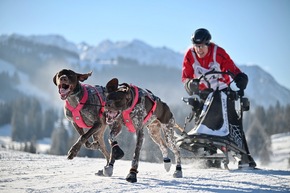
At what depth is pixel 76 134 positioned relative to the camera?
8188cm

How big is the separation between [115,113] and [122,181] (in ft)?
3.44

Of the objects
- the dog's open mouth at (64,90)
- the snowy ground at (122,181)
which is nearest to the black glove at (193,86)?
the snowy ground at (122,181)

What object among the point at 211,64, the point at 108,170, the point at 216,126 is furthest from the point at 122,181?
the point at 211,64

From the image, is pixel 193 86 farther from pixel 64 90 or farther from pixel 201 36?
pixel 64 90

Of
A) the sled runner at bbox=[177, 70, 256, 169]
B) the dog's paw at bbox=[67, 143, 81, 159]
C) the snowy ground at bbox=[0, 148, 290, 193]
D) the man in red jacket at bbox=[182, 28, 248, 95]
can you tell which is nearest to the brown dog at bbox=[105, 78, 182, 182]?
the snowy ground at bbox=[0, 148, 290, 193]

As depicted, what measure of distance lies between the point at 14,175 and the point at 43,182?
95cm

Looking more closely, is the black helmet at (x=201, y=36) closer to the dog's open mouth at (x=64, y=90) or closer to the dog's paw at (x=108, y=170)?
the dog's open mouth at (x=64, y=90)

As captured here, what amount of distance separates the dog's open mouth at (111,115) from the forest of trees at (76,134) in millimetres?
3293

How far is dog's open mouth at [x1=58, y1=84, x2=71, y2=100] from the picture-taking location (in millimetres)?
7016

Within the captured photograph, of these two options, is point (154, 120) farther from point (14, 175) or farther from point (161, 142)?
point (14, 175)

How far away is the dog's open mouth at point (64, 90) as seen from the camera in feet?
23.0

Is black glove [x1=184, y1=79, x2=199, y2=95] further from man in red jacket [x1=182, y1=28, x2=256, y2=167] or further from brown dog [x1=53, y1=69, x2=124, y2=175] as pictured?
brown dog [x1=53, y1=69, x2=124, y2=175]

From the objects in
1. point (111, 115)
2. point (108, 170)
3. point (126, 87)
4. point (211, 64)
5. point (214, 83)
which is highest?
point (211, 64)

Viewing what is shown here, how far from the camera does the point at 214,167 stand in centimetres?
909
